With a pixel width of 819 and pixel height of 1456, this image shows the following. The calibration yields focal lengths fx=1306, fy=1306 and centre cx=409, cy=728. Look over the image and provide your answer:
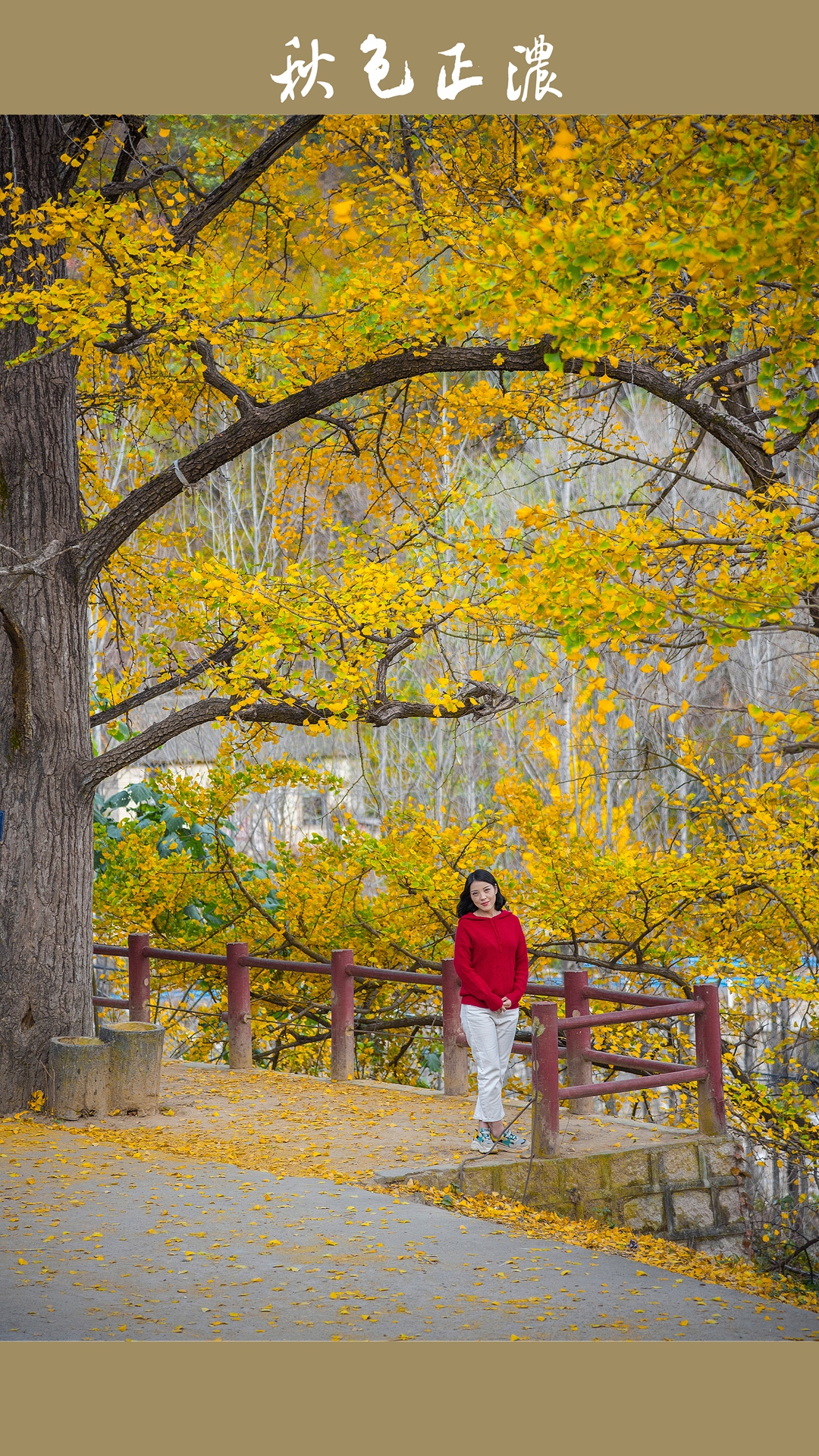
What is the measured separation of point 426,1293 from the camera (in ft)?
16.6

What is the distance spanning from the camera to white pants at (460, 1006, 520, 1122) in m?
7.29

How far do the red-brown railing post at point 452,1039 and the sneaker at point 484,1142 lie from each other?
185cm

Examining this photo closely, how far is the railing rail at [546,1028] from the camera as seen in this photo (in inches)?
282

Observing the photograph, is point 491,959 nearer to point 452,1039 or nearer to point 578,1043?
point 578,1043

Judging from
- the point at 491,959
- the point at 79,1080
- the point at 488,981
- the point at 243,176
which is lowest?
the point at 79,1080

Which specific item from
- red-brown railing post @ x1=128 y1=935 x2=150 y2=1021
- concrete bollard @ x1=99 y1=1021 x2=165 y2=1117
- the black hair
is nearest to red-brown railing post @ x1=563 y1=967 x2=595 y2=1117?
the black hair

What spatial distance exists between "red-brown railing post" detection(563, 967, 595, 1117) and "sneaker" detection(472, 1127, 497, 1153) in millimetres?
1274

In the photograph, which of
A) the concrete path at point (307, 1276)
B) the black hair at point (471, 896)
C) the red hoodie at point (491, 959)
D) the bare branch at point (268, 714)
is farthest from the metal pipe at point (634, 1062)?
the bare branch at point (268, 714)

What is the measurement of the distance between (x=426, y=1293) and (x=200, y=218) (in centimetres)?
663

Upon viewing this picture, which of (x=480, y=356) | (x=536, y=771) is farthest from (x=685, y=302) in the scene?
(x=536, y=771)

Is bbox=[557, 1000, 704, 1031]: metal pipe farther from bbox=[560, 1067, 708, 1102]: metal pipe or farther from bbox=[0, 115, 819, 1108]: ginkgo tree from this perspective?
bbox=[0, 115, 819, 1108]: ginkgo tree

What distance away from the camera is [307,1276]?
5.28 metres

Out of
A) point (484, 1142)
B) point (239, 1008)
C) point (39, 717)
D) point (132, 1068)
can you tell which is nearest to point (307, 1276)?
point (484, 1142)

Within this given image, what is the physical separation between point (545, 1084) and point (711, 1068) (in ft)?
4.42
